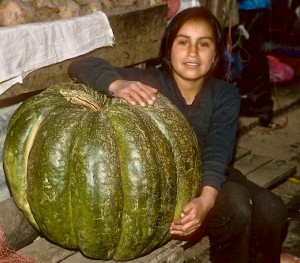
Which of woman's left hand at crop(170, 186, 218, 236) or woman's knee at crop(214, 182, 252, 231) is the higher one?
woman's left hand at crop(170, 186, 218, 236)

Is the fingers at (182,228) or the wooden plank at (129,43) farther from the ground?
the wooden plank at (129,43)

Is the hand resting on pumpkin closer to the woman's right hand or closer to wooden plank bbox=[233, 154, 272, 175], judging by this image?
the woman's right hand

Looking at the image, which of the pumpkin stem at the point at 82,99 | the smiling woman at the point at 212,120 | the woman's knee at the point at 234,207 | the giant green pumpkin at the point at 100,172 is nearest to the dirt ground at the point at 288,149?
the smiling woman at the point at 212,120

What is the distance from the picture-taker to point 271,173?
14.0 ft

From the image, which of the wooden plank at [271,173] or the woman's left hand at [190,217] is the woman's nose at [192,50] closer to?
the woman's left hand at [190,217]

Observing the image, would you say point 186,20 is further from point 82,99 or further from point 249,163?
point 249,163

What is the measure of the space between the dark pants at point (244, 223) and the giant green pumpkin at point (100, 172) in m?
0.43

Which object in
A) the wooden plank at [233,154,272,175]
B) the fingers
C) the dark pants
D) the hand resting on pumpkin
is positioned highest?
the hand resting on pumpkin

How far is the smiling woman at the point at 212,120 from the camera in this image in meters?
2.80

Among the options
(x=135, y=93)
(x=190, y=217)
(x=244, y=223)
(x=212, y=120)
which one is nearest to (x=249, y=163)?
(x=212, y=120)

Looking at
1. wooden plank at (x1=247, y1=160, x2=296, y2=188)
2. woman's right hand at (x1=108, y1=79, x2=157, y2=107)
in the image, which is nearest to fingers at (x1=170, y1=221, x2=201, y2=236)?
woman's right hand at (x1=108, y1=79, x2=157, y2=107)

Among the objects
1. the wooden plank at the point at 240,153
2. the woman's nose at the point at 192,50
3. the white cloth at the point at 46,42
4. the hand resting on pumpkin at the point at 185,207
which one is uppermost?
the white cloth at the point at 46,42

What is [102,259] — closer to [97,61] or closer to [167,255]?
[167,255]

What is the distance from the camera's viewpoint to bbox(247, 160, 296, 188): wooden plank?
4.13m
